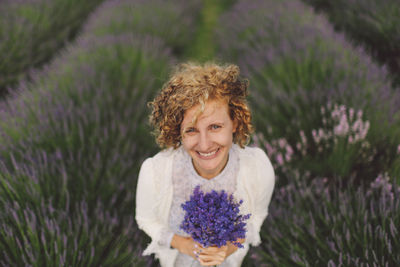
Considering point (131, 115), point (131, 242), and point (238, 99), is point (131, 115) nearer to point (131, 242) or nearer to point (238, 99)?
point (131, 242)

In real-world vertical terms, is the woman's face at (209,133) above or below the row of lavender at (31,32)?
below

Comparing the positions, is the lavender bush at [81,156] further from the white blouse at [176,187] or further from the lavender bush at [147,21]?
the lavender bush at [147,21]

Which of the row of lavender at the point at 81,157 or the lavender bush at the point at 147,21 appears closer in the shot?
the row of lavender at the point at 81,157

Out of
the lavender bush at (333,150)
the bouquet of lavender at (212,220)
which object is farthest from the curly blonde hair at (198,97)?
the lavender bush at (333,150)

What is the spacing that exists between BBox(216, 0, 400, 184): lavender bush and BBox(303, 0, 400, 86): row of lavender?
0.43m

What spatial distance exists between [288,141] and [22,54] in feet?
10.3

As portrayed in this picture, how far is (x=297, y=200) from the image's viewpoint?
6.51 ft

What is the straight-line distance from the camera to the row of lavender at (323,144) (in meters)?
1.70

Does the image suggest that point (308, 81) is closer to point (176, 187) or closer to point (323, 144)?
point (323, 144)

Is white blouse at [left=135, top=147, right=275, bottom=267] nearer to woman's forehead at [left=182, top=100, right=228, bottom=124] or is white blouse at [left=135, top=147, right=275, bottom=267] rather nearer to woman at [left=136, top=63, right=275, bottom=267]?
woman at [left=136, top=63, right=275, bottom=267]

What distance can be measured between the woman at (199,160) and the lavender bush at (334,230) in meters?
0.49

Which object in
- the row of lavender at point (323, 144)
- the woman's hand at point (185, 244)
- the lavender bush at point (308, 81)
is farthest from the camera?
the lavender bush at point (308, 81)

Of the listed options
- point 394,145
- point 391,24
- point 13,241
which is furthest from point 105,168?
point 391,24

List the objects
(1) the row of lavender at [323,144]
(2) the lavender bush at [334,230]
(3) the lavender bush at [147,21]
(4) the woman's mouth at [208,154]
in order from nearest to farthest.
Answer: (4) the woman's mouth at [208,154], (2) the lavender bush at [334,230], (1) the row of lavender at [323,144], (3) the lavender bush at [147,21]
